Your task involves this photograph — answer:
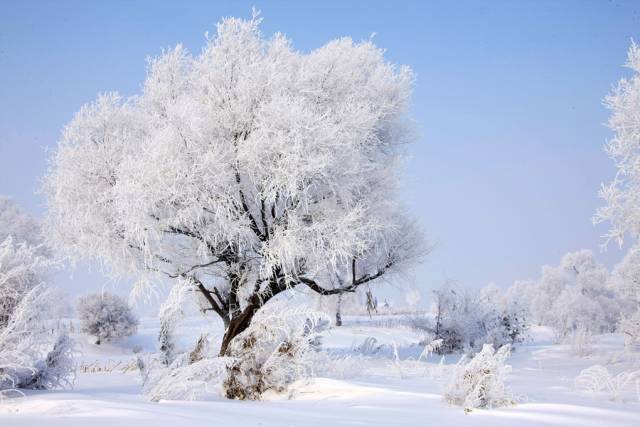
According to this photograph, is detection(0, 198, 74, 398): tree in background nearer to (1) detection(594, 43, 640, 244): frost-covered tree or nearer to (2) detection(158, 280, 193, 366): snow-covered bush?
(2) detection(158, 280, 193, 366): snow-covered bush

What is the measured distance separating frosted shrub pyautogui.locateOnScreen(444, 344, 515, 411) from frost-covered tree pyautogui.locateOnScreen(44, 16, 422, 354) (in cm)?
648

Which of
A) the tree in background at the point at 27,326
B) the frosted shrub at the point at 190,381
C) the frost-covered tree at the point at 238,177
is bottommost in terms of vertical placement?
the frosted shrub at the point at 190,381

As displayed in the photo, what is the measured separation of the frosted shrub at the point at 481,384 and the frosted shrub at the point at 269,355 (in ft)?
5.89

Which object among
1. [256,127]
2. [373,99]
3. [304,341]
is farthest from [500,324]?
[304,341]

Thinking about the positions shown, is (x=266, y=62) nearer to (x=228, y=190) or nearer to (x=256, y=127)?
(x=256, y=127)

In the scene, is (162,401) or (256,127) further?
(256,127)

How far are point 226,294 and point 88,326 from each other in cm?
1406

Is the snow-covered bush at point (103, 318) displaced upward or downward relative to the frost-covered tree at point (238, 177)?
downward

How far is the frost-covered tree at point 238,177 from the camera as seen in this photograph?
12.2 meters

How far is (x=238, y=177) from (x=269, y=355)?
6713 mm

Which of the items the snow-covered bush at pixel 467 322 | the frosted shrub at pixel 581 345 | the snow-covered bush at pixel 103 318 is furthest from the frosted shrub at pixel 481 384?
the snow-covered bush at pixel 103 318

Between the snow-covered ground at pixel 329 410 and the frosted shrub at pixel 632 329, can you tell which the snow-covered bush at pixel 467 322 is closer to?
the frosted shrub at pixel 632 329

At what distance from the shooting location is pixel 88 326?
27109 mm

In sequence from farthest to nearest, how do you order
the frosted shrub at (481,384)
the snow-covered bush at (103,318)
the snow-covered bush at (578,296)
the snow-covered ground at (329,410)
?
the snow-covered bush at (578,296) → the snow-covered bush at (103,318) → the frosted shrub at (481,384) → the snow-covered ground at (329,410)
